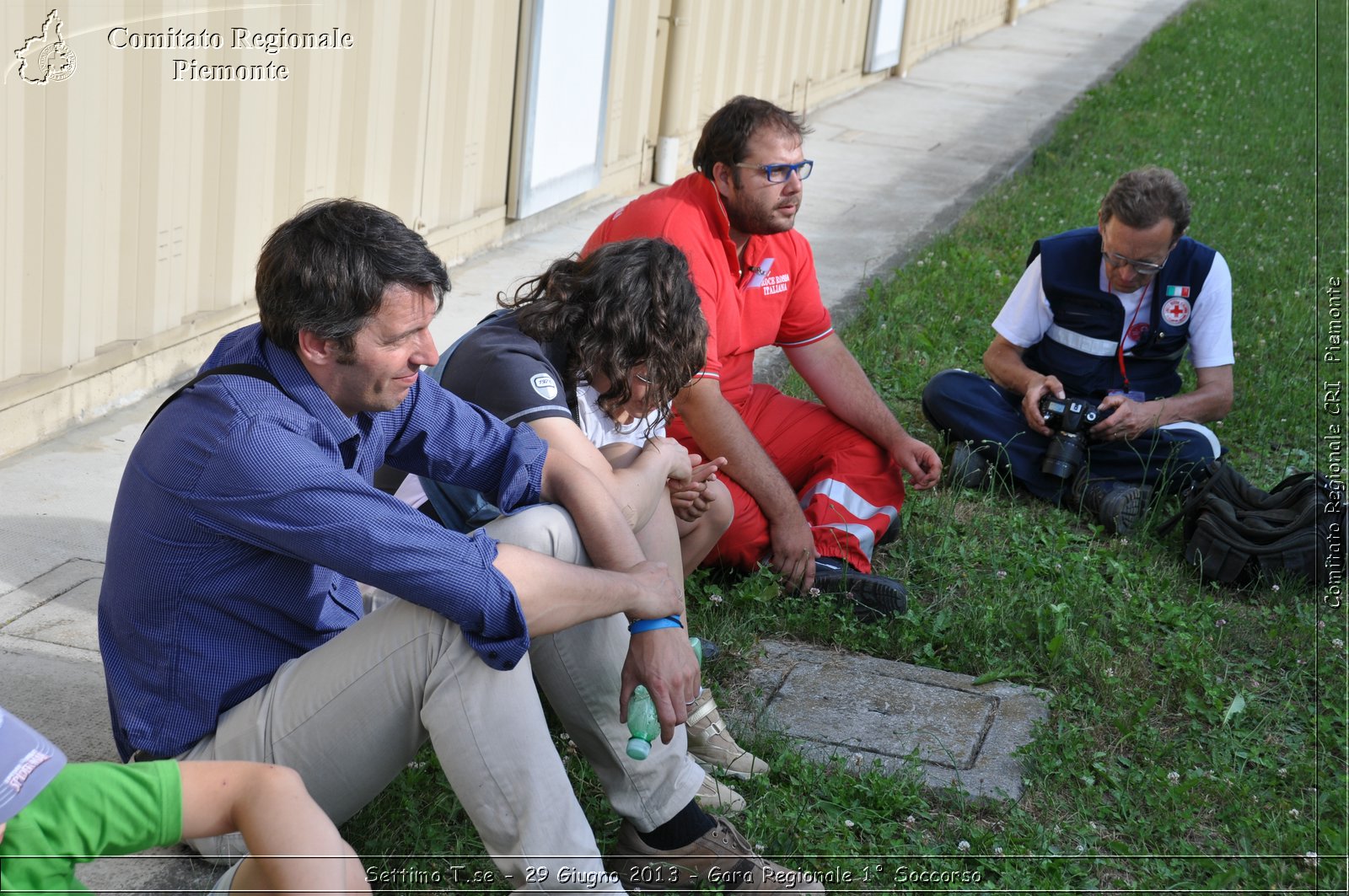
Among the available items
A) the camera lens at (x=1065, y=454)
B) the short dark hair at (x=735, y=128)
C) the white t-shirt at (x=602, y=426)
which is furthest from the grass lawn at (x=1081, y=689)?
the short dark hair at (x=735, y=128)

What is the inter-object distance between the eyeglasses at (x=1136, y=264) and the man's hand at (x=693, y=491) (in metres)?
1.98

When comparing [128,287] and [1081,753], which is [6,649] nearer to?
[128,287]

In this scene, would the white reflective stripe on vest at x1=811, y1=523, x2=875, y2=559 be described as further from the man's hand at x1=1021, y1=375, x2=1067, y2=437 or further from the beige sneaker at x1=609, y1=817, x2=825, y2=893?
the beige sneaker at x1=609, y1=817, x2=825, y2=893

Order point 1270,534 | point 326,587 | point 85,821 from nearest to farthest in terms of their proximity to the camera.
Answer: point 85,821 → point 326,587 → point 1270,534

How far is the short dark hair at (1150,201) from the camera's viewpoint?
14.2ft

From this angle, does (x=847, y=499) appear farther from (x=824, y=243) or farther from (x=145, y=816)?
(x=824, y=243)

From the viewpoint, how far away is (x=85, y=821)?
5.61 ft

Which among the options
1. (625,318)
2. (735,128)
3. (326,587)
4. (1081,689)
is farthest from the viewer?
(735,128)

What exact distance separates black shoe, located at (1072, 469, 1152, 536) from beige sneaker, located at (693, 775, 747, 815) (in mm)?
2078

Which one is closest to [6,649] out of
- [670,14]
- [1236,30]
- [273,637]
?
[273,637]

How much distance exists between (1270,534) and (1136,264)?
1.02m

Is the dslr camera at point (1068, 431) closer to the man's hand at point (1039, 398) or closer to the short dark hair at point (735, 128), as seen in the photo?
the man's hand at point (1039, 398)

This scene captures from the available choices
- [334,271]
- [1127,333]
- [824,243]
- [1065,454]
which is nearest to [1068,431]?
[1065,454]

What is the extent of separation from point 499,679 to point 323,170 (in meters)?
3.64
